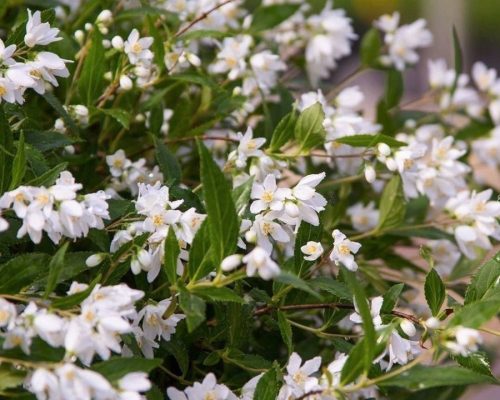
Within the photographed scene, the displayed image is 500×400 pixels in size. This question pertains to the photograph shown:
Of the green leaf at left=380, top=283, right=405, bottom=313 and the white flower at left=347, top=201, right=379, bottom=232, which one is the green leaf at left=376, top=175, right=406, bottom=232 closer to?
the white flower at left=347, top=201, right=379, bottom=232

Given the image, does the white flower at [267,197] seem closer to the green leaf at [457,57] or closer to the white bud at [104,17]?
the white bud at [104,17]

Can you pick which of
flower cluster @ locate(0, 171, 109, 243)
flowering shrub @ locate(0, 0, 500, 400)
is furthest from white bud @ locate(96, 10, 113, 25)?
flower cluster @ locate(0, 171, 109, 243)

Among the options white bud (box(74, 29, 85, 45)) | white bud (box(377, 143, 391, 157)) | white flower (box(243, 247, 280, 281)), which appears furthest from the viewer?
white bud (box(74, 29, 85, 45))

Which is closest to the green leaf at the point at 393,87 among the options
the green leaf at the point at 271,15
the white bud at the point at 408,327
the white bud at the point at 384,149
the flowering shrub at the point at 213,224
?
the flowering shrub at the point at 213,224

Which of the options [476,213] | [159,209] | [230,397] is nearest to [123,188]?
[159,209]

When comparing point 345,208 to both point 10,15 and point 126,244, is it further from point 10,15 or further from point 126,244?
point 10,15

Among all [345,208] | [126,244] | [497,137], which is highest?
[126,244]
